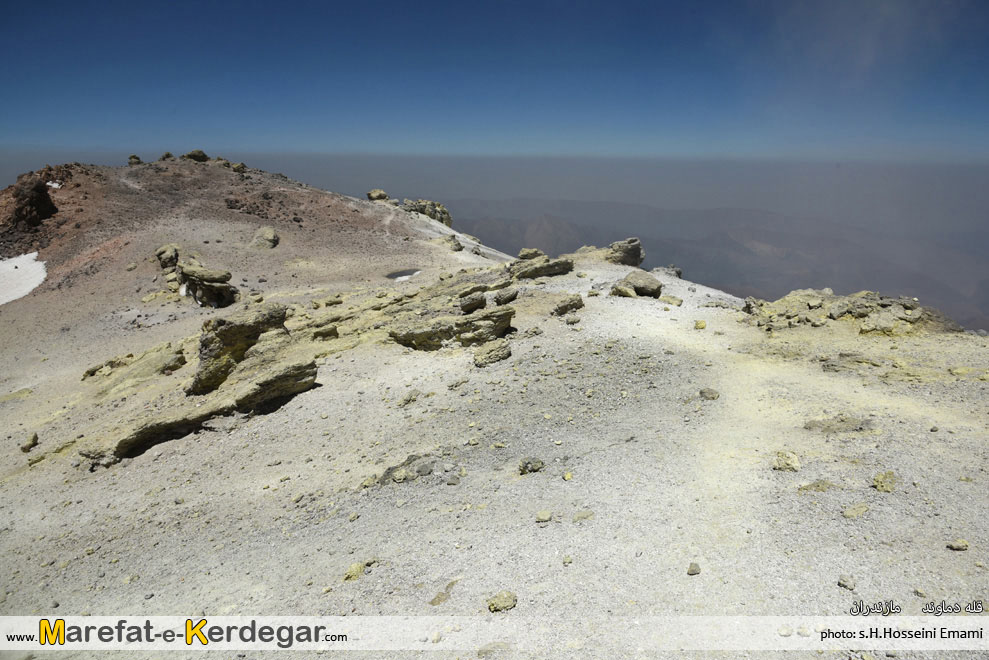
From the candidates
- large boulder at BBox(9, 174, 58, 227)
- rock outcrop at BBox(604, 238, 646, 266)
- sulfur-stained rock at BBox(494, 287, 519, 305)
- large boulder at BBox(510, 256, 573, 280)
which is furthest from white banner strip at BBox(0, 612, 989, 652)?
large boulder at BBox(9, 174, 58, 227)

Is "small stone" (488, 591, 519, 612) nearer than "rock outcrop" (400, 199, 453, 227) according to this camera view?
Yes

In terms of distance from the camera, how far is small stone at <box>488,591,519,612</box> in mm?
6480

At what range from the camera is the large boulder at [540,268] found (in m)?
23.2

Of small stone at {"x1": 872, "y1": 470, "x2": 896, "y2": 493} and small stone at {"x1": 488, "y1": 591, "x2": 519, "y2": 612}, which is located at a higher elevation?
small stone at {"x1": 872, "y1": 470, "x2": 896, "y2": 493}

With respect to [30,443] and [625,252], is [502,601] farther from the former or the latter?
[625,252]

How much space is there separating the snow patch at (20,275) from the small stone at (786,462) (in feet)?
135

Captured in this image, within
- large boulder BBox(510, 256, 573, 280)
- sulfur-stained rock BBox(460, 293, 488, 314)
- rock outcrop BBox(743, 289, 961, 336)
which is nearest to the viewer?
rock outcrop BBox(743, 289, 961, 336)

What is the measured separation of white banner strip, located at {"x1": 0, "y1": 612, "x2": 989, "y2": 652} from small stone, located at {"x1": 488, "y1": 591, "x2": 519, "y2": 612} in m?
0.09

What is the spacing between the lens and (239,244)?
35.3 meters

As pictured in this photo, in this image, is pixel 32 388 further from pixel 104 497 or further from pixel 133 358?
pixel 104 497

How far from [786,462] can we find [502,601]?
5740mm

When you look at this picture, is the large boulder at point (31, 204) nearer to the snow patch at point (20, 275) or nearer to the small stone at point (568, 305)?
the snow patch at point (20, 275)

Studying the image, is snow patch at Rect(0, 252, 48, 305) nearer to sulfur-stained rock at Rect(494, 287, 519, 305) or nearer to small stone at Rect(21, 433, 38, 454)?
small stone at Rect(21, 433, 38, 454)

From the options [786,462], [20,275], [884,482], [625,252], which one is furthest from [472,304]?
[20,275]
